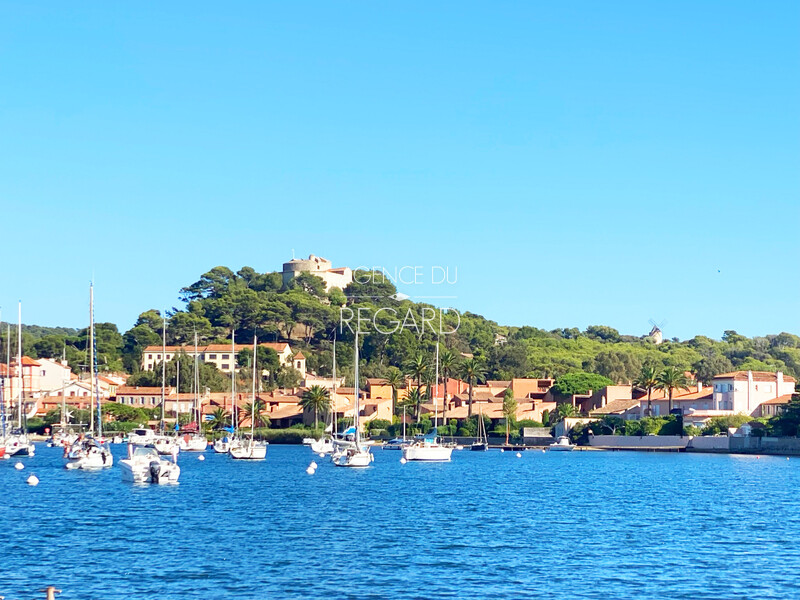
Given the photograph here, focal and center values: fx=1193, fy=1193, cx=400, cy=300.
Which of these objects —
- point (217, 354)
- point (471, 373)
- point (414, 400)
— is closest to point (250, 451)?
point (414, 400)

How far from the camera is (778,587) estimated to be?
3162 cm

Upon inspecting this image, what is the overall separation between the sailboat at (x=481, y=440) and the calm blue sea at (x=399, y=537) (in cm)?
4755

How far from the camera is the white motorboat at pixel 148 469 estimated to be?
64.4m

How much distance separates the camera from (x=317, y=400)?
131 meters

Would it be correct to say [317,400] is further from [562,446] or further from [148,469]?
[148,469]

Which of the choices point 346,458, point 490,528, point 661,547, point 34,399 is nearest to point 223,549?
point 490,528

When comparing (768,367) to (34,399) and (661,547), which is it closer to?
(34,399)

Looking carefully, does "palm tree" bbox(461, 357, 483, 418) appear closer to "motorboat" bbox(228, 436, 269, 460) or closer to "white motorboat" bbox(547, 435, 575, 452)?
"white motorboat" bbox(547, 435, 575, 452)

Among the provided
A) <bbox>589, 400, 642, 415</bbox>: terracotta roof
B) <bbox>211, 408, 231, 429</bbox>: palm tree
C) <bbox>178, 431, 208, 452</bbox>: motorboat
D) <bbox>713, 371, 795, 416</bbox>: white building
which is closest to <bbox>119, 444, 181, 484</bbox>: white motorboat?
<bbox>178, 431, 208, 452</bbox>: motorboat

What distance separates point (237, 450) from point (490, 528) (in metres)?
49.6

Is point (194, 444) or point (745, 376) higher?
point (745, 376)

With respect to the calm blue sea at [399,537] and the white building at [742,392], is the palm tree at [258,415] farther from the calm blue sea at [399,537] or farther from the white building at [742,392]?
the calm blue sea at [399,537]

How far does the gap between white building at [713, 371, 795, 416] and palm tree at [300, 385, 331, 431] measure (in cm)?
4165

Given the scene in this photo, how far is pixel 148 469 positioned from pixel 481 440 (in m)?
66.5
